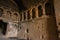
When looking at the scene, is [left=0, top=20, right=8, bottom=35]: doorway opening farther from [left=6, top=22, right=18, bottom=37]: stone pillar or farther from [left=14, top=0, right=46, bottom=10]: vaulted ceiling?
[left=14, top=0, right=46, bottom=10]: vaulted ceiling

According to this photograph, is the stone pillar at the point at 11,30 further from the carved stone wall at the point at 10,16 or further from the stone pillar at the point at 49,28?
the stone pillar at the point at 49,28

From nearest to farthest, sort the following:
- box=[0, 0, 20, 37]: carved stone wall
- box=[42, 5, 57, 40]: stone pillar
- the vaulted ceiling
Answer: box=[42, 5, 57, 40]: stone pillar < the vaulted ceiling < box=[0, 0, 20, 37]: carved stone wall

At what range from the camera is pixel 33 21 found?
Result: 336 centimetres

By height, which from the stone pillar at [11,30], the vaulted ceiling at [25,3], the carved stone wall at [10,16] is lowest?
the stone pillar at [11,30]

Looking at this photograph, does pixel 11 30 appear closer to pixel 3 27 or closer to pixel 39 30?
pixel 3 27

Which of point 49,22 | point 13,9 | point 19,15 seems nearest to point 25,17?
point 19,15

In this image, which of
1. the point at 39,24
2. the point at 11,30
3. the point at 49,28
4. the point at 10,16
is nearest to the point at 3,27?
the point at 11,30

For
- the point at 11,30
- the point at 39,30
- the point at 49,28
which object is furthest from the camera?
the point at 11,30

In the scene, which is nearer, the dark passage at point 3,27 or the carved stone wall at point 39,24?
the carved stone wall at point 39,24

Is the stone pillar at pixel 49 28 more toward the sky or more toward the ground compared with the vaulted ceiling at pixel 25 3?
more toward the ground

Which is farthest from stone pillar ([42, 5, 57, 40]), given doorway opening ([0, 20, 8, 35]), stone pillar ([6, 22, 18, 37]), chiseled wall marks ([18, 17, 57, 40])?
doorway opening ([0, 20, 8, 35])

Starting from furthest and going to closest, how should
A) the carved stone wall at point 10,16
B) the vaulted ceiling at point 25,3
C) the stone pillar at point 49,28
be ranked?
1. the carved stone wall at point 10,16
2. the vaulted ceiling at point 25,3
3. the stone pillar at point 49,28

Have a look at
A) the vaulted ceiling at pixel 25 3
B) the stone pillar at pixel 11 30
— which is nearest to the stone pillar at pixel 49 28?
the vaulted ceiling at pixel 25 3

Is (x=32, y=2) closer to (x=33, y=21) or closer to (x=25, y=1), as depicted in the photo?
(x=25, y=1)
